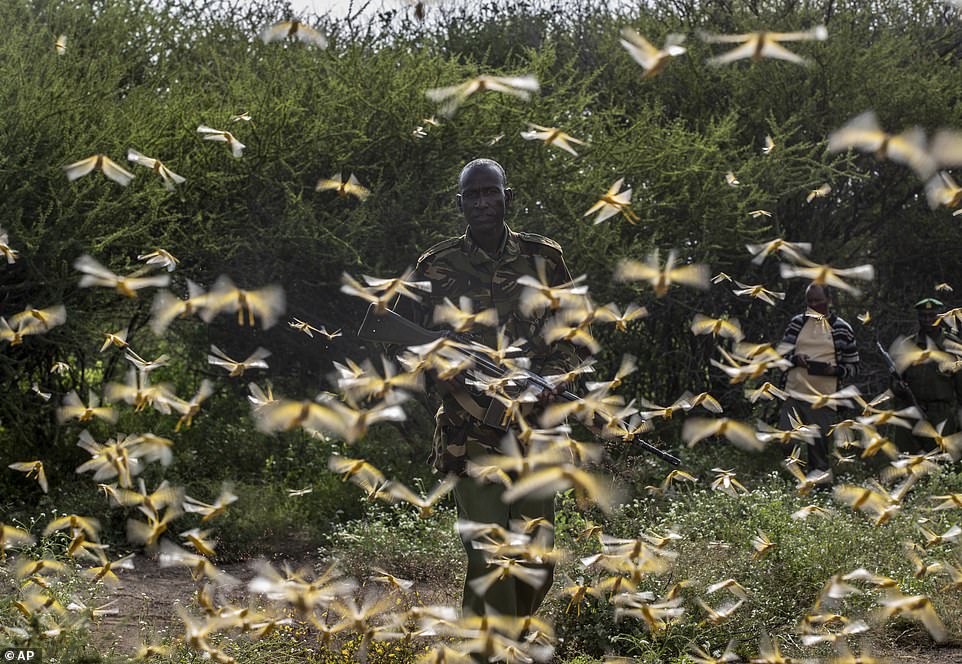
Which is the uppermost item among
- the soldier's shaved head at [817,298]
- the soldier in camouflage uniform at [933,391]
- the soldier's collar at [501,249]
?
the soldier's collar at [501,249]

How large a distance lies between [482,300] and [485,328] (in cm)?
14

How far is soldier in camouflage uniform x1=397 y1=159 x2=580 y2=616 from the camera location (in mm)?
3619

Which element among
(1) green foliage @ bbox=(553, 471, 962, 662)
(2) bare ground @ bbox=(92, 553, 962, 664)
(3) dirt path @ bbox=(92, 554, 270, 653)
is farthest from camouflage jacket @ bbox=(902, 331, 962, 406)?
(3) dirt path @ bbox=(92, 554, 270, 653)

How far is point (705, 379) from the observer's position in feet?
35.1

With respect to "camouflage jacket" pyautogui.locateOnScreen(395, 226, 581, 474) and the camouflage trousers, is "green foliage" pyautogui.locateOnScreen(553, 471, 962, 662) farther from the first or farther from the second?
"camouflage jacket" pyautogui.locateOnScreen(395, 226, 581, 474)

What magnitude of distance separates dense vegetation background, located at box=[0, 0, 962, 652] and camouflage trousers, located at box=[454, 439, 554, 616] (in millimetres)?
3460

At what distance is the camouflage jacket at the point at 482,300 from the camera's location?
3.70m

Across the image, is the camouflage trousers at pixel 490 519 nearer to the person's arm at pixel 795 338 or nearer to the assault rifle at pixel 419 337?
the assault rifle at pixel 419 337

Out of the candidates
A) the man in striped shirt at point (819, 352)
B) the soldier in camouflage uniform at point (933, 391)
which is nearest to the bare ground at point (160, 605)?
the man in striped shirt at point (819, 352)

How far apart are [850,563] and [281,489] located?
4787 millimetres

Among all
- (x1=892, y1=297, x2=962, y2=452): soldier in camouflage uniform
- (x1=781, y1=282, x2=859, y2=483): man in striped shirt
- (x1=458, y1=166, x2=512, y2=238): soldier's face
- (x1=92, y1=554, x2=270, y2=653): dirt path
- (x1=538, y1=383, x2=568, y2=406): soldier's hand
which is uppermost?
(x1=458, y1=166, x2=512, y2=238): soldier's face

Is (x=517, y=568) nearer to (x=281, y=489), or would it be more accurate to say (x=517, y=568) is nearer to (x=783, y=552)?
(x=783, y=552)

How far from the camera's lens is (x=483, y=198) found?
3820 millimetres

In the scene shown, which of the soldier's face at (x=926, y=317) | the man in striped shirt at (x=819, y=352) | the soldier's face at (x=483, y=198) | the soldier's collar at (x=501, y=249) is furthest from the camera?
the soldier's face at (x=926, y=317)
